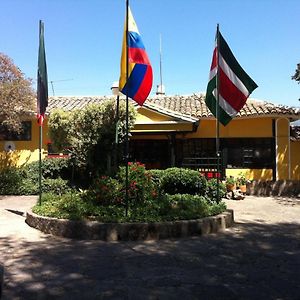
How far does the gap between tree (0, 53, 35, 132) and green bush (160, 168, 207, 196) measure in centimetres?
648

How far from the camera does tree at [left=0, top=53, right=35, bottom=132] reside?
14.5m

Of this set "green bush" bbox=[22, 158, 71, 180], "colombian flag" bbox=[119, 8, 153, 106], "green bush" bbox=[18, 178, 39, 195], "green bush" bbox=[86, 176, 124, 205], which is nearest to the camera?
"colombian flag" bbox=[119, 8, 153, 106]

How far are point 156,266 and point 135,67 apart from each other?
435 cm

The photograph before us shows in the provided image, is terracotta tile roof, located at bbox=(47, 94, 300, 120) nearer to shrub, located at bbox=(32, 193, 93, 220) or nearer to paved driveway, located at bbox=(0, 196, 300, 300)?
shrub, located at bbox=(32, 193, 93, 220)

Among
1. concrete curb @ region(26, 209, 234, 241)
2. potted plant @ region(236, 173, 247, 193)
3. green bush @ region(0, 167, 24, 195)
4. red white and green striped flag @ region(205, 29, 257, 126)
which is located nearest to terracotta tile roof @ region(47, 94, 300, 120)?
potted plant @ region(236, 173, 247, 193)

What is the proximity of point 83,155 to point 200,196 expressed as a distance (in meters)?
6.44

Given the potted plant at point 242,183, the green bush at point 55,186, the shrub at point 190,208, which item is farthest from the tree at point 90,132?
the shrub at point 190,208

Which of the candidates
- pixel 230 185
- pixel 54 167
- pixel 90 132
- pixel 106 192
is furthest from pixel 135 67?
pixel 54 167

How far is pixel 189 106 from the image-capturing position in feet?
65.5

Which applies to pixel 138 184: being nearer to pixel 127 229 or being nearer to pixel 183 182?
pixel 127 229

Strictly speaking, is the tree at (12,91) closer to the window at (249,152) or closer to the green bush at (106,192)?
the green bush at (106,192)

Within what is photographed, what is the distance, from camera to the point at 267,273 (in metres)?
5.90

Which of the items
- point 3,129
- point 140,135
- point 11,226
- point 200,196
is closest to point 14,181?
point 3,129

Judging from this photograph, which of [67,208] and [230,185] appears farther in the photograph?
[230,185]
